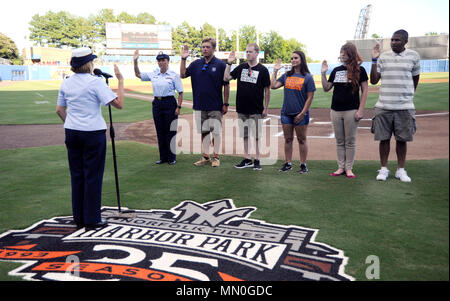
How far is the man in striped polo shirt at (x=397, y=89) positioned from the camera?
5.51 m

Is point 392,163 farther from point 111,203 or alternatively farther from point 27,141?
point 27,141

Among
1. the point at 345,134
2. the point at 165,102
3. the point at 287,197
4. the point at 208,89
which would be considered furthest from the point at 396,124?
the point at 165,102

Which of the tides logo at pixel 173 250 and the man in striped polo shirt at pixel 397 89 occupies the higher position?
the man in striped polo shirt at pixel 397 89

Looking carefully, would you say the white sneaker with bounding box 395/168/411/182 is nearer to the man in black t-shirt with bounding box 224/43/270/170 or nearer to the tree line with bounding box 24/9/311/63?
the man in black t-shirt with bounding box 224/43/270/170

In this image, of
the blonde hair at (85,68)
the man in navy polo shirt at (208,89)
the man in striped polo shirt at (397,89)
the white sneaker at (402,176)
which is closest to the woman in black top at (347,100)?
the man in striped polo shirt at (397,89)

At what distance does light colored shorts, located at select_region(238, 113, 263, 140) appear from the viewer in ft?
22.5

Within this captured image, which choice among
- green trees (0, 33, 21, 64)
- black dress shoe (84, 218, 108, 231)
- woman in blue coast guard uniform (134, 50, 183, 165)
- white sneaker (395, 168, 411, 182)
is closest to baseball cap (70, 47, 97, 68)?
black dress shoe (84, 218, 108, 231)

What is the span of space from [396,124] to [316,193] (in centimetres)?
166

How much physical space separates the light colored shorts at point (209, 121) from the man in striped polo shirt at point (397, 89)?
2846 mm

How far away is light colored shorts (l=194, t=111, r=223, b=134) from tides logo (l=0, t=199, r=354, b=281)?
9.68ft

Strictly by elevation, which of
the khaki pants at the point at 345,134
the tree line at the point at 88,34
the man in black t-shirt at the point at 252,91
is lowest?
the khaki pants at the point at 345,134

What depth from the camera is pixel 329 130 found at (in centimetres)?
1158

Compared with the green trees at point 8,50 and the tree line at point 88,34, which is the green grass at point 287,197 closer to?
the green trees at point 8,50

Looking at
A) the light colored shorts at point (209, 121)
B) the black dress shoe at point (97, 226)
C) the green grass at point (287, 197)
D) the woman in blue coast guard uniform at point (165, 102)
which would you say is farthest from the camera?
the woman in blue coast guard uniform at point (165, 102)
